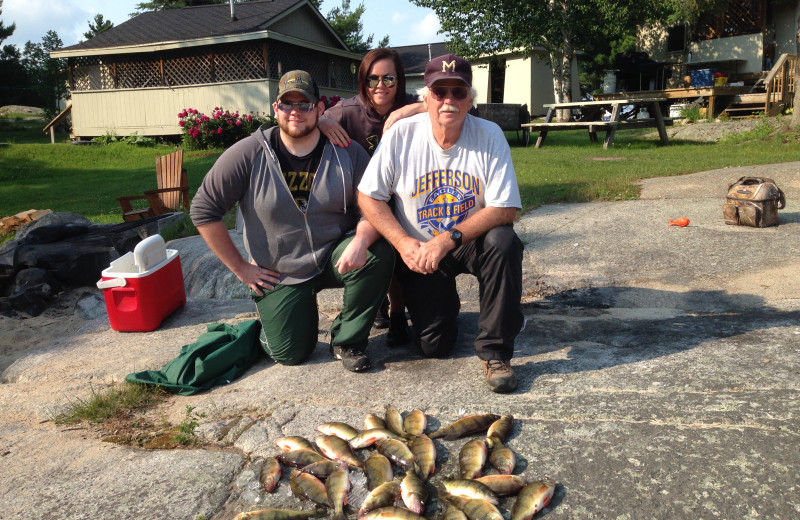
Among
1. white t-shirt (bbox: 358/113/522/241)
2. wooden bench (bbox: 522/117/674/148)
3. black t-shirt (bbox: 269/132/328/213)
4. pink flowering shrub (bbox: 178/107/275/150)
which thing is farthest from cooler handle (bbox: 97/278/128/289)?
pink flowering shrub (bbox: 178/107/275/150)

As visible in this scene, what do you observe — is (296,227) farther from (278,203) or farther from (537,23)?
(537,23)

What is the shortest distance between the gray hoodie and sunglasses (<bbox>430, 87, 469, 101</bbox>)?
0.67m

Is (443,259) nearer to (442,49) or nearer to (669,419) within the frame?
(669,419)

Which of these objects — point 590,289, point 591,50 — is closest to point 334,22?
point 591,50

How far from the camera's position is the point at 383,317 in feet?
14.4

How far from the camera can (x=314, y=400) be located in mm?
3252

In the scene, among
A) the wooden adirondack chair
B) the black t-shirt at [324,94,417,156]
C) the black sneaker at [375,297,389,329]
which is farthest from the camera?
the wooden adirondack chair

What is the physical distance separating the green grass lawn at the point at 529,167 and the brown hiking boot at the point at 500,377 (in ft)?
16.4

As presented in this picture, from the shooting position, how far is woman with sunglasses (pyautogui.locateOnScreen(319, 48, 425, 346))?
3762 millimetres

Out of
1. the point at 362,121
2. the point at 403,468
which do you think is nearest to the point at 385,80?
the point at 362,121

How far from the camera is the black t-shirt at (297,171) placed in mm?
3627

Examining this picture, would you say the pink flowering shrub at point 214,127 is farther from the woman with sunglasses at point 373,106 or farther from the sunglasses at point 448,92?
the sunglasses at point 448,92

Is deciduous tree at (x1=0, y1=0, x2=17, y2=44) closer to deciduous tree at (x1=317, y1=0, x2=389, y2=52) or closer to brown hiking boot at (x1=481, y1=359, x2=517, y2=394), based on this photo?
deciduous tree at (x1=317, y1=0, x2=389, y2=52)

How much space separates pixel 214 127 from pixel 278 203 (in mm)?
16829
